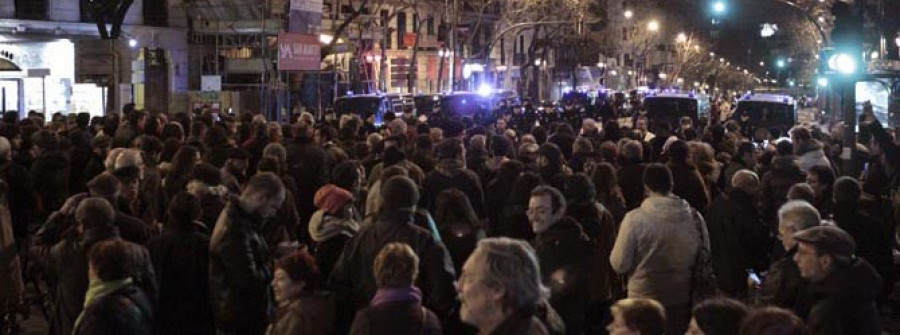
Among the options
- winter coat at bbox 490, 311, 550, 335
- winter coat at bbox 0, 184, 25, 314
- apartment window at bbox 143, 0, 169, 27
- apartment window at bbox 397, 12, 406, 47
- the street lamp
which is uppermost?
apartment window at bbox 397, 12, 406, 47

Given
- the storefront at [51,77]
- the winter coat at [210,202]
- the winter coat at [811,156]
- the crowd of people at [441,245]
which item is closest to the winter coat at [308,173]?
the crowd of people at [441,245]

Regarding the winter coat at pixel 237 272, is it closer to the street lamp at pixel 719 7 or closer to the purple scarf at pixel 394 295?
the purple scarf at pixel 394 295

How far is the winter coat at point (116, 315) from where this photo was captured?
214 inches

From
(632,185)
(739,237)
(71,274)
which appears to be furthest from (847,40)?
(71,274)

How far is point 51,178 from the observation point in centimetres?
1113

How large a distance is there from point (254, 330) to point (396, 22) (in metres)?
55.8

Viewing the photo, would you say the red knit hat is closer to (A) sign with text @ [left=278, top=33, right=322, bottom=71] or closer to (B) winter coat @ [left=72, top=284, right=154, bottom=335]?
(B) winter coat @ [left=72, top=284, right=154, bottom=335]

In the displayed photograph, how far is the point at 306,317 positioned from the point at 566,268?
1989 mm

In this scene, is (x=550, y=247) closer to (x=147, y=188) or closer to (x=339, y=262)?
(x=339, y=262)

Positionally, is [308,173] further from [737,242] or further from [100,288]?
A: [100,288]

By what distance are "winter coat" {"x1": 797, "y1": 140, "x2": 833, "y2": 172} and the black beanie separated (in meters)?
6.51

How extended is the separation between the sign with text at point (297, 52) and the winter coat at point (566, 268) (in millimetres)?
15233

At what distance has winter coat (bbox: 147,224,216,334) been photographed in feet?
22.2

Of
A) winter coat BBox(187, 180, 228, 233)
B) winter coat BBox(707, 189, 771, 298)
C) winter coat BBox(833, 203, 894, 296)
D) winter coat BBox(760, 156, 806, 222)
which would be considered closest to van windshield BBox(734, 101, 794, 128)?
winter coat BBox(760, 156, 806, 222)
